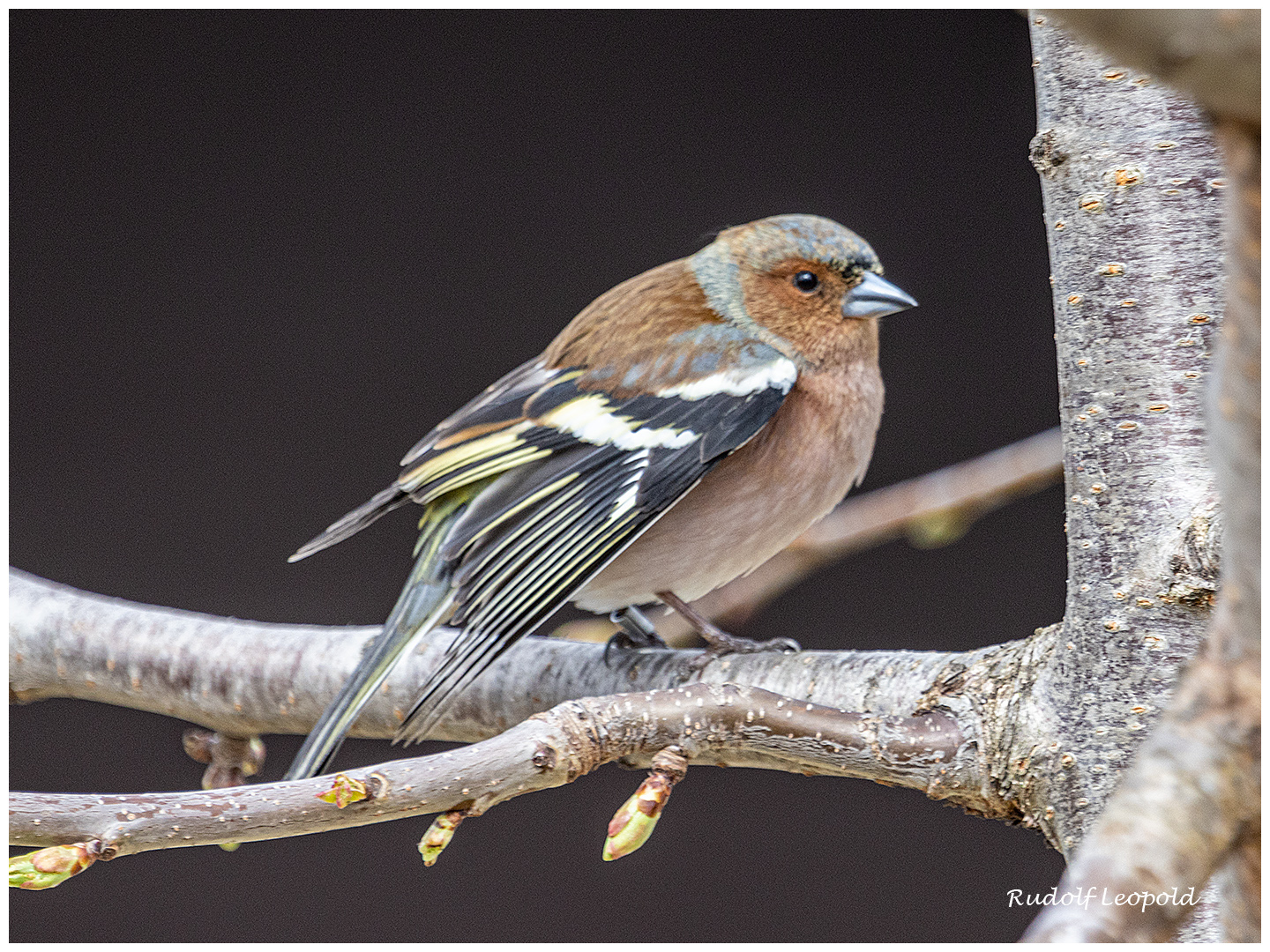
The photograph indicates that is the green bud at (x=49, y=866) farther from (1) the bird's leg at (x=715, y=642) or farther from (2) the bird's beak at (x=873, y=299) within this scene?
(2) the bird's beak at (x=873, y=299)

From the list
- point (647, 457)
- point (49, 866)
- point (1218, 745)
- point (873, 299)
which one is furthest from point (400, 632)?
point (1218, 745)

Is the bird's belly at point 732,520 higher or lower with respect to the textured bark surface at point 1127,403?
lower

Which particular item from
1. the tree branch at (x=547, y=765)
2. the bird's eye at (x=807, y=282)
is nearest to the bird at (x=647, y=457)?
the bird's eye at (x=807, y=282)

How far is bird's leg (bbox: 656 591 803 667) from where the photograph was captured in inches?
32.5

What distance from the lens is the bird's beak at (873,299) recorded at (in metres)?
0.91

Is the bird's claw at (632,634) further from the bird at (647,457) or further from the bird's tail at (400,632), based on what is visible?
the bird's tail at (400,632)

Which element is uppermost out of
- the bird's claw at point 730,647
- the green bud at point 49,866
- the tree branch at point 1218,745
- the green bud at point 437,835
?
the tree branch at point 1218,745

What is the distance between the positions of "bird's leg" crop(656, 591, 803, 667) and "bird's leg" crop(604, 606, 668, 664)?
4 centimetres

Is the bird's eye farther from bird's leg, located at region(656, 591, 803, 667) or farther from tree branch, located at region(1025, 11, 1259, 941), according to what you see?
tree branch, located at region(1025, 11, 1259, 941)

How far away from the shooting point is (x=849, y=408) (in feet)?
2.98

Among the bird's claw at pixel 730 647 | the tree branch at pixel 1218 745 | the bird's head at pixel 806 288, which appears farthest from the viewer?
the bird's head at pixel 806 288

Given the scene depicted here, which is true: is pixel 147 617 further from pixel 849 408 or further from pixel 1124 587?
pixel 1124 587

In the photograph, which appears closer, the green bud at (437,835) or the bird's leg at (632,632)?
the green bud at (437,835)

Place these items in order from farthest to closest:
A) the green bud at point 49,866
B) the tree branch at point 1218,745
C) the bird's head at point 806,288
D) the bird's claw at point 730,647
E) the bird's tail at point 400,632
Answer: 1. the bird's head at point 806,288
2. the bird's claw at point 730,647
3. the bird's tail at point 400,632
4. the green bud at point 49,866
5. the tree branch at point 1218,745
